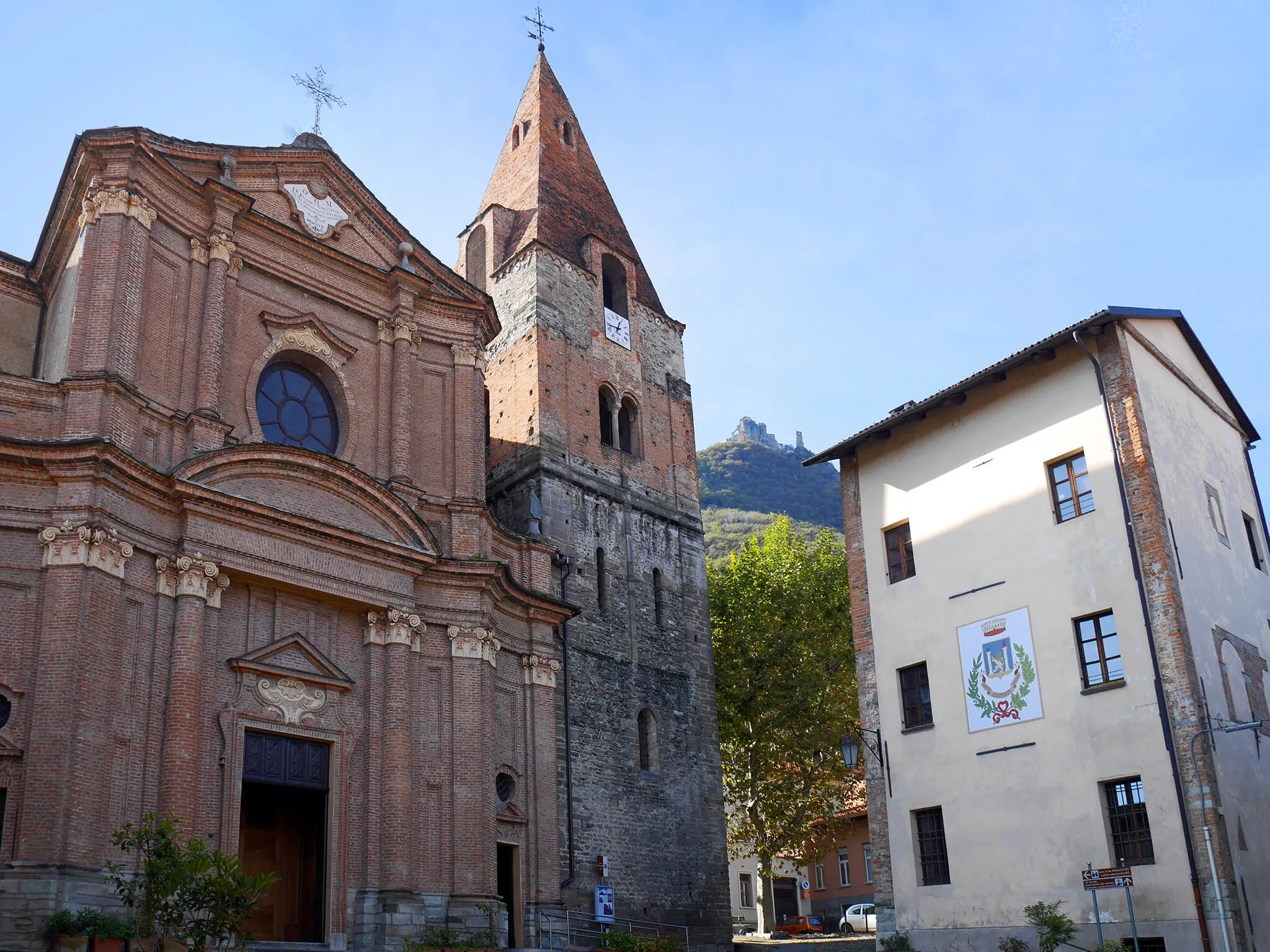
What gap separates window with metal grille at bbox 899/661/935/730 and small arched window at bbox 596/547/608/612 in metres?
7.70

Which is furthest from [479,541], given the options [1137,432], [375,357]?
[1137,432]

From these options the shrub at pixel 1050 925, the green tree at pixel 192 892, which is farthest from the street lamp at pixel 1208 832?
the green tree at pixel 192 892

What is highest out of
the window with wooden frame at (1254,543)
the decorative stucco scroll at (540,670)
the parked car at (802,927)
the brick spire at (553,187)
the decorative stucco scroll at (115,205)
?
the brick spire at (553,187)

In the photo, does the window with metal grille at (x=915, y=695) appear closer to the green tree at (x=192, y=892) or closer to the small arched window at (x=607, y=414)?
the small arched window at (x=607, y=414)

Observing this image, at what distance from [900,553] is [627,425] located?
33.0 ft

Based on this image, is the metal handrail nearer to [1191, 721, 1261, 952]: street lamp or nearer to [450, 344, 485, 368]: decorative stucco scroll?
[1191, 721, 1261, 952]: street lamp

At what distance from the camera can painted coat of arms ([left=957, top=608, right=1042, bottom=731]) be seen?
68.1 feet

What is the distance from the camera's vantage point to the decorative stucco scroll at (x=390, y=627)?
69.4ft

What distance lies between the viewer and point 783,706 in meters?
35.4

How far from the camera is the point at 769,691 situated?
35.7 metres

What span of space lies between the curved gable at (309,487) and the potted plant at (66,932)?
6344mm

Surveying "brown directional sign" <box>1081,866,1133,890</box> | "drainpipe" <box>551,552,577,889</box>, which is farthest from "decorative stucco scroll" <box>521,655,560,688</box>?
"brown directional sign" <box>1081,866,1133,890</box>

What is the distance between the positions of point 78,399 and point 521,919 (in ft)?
38.6

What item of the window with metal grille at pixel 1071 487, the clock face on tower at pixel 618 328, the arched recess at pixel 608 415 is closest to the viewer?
the window with metal grille at pixel 1071 487
